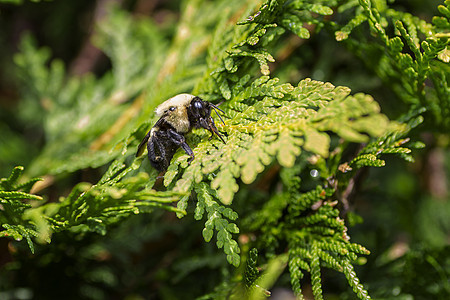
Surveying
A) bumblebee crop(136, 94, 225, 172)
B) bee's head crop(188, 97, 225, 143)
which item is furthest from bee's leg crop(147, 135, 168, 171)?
bee's head crop(188, 97, 225, 143)

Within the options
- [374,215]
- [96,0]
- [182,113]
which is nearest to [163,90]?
[182,113]

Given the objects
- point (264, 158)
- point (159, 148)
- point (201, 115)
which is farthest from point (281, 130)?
point (159, 148)

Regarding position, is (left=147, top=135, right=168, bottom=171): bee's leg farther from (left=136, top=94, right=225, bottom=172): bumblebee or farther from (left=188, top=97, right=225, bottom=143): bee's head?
(left=188, top=97, right=225, bottom=143): bee's head

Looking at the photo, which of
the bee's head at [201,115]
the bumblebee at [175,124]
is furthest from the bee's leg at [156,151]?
the bee's head at [201,115]

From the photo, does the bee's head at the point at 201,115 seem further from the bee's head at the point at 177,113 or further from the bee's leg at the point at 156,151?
the bee's leg at the point at 156,151

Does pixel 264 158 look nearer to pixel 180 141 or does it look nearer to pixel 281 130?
pixel 281 130
